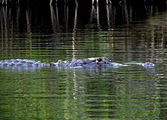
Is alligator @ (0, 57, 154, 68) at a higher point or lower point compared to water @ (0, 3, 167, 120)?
higher

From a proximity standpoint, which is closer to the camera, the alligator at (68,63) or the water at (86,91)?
the water at (86,91)

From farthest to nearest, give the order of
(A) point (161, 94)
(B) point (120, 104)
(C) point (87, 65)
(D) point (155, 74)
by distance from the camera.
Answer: (C) point (87, 65) < (D) point (155, 74) < (A) point (161, 94) < (B) point (120, 104)

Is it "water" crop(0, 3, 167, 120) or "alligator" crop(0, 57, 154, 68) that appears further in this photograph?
"alligator" crop(0, 57, 154, 68)

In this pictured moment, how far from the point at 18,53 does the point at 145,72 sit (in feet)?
20.9

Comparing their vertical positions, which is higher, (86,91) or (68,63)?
(68,63)

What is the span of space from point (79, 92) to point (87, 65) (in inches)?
169

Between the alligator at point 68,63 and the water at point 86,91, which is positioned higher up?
the alligator at point 68,63

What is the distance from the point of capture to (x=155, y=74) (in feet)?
44.8

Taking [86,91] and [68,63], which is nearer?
[86,91]

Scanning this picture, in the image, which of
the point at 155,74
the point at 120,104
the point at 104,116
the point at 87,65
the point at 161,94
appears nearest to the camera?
the point at 104,116

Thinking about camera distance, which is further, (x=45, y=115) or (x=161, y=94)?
(x=161, y=94)

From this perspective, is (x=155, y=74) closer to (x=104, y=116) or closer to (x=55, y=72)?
(x=55, y=72)

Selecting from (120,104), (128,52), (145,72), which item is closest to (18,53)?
(128,52)

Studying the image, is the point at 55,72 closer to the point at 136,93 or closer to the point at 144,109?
the point at 136,93
